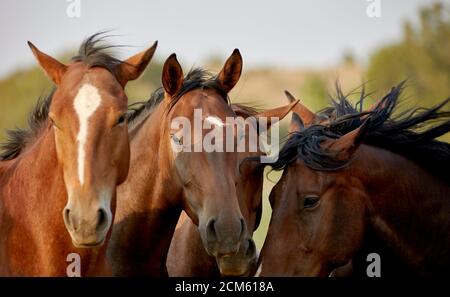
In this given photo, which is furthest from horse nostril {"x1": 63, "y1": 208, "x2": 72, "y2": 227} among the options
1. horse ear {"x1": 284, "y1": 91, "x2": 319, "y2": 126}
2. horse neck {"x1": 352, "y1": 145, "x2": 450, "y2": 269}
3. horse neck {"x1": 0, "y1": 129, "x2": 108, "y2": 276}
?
horse ear {"x1": 284, "y1": 91, "x2": 319, "y2": 126}

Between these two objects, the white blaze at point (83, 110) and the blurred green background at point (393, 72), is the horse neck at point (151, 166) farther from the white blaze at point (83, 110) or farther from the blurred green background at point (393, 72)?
the blurred green background at point (393, 72)

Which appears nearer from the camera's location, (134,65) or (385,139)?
(134,65)

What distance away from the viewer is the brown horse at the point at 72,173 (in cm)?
519

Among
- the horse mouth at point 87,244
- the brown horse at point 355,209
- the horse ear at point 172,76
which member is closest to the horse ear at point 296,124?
the brown horse at point 355,209

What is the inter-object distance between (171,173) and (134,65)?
2.83 feet

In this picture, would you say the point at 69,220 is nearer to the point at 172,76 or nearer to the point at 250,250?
the point at 250,250

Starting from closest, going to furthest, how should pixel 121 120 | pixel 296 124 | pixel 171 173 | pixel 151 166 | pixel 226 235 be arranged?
pixel 121 120 → pixel 226 235 → pixel 171 173 → pixel 151 166 → pixel 296 124

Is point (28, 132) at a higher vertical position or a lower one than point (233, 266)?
higher

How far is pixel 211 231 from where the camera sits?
5703 mm

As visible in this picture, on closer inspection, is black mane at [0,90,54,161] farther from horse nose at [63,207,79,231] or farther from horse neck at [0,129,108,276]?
horse nose at [63,207,79,231]

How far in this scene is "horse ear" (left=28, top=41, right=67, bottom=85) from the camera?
18.5ft

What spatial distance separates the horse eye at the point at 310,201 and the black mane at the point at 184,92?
1.12 m

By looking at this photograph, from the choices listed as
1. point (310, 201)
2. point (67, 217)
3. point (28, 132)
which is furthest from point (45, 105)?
point (310, 201)
